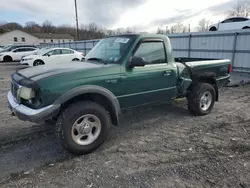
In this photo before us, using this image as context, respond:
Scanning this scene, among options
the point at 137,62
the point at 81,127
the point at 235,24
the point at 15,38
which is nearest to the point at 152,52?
the point at 137,62

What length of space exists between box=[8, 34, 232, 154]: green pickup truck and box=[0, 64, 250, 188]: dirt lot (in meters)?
0.40

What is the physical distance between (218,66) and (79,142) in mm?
3967

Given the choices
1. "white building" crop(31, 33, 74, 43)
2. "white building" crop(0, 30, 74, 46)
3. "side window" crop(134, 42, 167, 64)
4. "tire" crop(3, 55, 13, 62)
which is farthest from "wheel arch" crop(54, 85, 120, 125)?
"white building" crop(31, 33, 74, 43)

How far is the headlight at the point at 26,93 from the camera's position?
3008mm

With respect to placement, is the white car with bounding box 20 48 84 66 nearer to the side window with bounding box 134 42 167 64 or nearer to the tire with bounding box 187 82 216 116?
the tire with bounding box 187 82 216 116

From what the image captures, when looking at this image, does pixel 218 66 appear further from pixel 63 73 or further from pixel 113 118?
pixel 63 73

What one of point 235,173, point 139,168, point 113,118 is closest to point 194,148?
point 235,173

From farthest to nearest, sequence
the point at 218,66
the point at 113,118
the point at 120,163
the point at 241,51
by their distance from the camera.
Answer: the point at 241,51, the point at 218,66, the point at 113,118, the point at 120,163

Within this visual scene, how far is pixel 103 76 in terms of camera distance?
11.2ft

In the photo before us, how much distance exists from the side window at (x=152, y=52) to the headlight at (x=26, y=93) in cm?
189

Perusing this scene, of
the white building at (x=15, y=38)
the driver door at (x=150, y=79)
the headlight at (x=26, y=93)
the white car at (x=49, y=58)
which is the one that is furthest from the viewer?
the white building at (x=15, y=38)

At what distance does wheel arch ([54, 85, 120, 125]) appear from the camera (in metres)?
3.08

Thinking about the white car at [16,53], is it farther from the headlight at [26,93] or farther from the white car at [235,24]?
the headlight at [26,93]

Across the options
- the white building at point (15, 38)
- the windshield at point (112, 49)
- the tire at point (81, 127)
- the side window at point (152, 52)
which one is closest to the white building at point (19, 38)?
the white building at point (15, 38)
